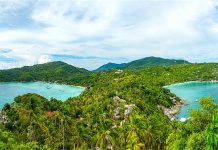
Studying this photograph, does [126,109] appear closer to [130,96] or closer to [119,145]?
[130,96]

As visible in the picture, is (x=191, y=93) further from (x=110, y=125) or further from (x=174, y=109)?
(x=110, y=125)

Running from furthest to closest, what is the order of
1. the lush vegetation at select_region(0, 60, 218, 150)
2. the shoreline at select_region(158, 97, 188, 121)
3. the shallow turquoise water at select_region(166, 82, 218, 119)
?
the shallow turquoise water at select_region(166, 82, 218, 119)
the shoreline at select_region(158, 97, 188, 121)
the lush vegetation at select_region(0, 60, 218, 150)

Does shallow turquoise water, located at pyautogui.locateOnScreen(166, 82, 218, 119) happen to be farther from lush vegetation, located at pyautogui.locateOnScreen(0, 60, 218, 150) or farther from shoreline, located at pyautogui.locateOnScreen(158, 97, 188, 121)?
lush vegetation, located at pyautogui.locateOnScreen(0, 60, 218, 150)

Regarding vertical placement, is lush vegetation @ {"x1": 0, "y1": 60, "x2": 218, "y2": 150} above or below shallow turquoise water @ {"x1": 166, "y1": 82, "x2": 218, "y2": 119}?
above

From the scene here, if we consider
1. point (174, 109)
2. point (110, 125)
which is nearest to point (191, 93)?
point (174, 109)

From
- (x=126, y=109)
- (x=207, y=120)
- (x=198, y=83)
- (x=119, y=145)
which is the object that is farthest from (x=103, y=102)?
(x=198, y=83)

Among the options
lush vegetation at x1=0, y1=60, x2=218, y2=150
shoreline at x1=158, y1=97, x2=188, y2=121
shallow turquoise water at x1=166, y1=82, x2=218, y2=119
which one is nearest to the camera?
lush vegetation at x1=0, y1=60, x2=218, y2=150

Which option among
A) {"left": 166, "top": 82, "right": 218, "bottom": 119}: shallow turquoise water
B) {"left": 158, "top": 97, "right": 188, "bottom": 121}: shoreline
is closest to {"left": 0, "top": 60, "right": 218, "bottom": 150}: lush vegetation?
{"left": 158, "top": 97, "right": 188, "bottom": 121}: shoreline

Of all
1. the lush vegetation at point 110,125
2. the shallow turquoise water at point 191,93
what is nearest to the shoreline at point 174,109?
the shallow turquoise water at point 191,93
